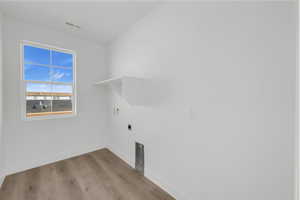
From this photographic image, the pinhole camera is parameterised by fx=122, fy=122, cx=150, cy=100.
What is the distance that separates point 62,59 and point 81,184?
248 centimetres

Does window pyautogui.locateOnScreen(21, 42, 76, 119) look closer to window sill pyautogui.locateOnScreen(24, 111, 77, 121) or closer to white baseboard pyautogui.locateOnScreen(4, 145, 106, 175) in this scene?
window sill pyautogui.locateOnScreen(24, 111, 77, 121)

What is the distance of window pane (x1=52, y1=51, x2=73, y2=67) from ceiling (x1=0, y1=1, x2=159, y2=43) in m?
0.50

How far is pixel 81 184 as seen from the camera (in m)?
1.90

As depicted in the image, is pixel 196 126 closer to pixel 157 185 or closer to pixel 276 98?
pixel 276 98

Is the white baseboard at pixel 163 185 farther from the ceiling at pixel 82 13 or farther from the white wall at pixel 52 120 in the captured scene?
the ceiling at pixel 82 13

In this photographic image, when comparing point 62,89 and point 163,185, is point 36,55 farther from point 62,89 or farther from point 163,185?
point 163,185

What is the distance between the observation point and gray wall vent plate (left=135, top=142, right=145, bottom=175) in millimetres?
2136

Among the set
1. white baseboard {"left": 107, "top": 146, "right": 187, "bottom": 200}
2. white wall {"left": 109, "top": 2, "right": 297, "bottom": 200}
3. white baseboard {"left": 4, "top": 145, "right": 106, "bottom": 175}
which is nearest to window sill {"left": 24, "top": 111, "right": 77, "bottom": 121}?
white baseboard {"left": 4, "top": 145, "right": 106, "bottom": 175}

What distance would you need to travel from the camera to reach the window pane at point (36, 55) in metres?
2.29

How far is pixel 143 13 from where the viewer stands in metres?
1.99

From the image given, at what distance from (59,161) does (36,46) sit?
236 centimetres

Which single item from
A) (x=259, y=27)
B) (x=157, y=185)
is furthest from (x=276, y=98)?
(x=157, y=185)

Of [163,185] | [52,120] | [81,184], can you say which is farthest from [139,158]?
[52,120]

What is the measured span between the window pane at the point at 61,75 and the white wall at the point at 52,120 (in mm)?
181
